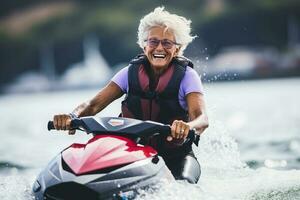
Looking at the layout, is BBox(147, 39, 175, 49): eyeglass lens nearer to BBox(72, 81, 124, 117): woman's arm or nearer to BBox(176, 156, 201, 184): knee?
BBox(72, 81, 124, 117): woman's arm

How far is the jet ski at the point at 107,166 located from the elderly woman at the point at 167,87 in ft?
2.20

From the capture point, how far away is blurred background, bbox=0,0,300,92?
98.6 meters

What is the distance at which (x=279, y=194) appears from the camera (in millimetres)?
6199

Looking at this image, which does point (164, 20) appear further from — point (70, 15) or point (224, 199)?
point (70, 15)

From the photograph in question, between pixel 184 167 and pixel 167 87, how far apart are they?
72 centimetres

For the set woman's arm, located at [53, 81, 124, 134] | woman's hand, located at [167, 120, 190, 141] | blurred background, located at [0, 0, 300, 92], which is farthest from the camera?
blurred background, located at [0, 0, 300, 92]

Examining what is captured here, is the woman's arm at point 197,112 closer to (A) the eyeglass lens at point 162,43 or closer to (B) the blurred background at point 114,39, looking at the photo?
(A) the eyeglass lens at point 162,43

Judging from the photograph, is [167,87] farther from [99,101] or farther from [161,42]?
[99,101]

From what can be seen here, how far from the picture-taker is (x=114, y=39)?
125188 mm

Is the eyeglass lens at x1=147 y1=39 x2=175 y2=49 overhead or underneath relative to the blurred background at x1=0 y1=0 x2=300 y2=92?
overhead

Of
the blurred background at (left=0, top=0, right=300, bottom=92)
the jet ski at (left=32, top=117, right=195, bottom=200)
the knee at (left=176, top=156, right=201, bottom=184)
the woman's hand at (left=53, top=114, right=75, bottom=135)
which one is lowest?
the blurred background at (left=0, top=0, right=300, bottom=92)

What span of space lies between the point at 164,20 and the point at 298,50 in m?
96.5

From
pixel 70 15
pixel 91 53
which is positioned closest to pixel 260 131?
pixel 91 53

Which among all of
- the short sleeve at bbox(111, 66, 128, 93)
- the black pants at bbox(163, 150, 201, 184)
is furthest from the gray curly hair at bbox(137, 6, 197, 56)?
the black pants at bbox(163, 150, 201, 184)
